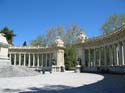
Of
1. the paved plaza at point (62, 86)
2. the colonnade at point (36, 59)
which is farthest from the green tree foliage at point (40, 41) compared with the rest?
the paved plaza at point (62, 86)

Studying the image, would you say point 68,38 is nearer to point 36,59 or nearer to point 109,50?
point 36,59

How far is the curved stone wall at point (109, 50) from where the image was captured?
149 ft

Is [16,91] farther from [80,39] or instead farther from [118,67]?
[80,39]

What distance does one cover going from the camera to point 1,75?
3331 centimetres

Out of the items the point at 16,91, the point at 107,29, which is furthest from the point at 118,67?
the point at 16,91

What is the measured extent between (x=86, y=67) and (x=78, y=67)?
7.74ft

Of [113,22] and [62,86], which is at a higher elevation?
[113,22]

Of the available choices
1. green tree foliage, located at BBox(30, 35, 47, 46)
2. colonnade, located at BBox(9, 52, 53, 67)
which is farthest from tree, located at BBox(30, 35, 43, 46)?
colonnade, located at BBox(9, 52, 53, 67)

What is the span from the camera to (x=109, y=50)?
55625mm

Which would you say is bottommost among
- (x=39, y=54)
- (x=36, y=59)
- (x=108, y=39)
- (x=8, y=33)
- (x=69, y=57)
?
(x=36, y=59)

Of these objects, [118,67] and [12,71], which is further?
[118,67]

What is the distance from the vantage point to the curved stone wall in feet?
149

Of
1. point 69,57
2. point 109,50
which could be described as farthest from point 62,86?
point 69,57

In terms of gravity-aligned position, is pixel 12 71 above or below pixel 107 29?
below
